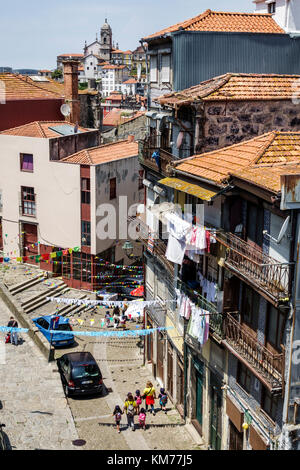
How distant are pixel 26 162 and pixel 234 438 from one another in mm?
28552

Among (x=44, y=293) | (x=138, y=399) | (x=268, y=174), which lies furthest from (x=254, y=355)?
(x=44, y=293)

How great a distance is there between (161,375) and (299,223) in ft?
56.2

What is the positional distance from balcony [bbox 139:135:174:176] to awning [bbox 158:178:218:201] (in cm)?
185

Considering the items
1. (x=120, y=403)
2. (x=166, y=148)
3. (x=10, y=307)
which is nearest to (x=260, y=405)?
(x=120, y=403)

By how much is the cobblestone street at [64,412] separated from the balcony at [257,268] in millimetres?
9604

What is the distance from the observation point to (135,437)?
25594mm

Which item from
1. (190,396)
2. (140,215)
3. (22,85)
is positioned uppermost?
(22,85)

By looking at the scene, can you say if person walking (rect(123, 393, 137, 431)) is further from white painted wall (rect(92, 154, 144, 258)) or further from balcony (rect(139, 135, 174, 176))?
white painted wall (rect(92, 154, 144, 258))

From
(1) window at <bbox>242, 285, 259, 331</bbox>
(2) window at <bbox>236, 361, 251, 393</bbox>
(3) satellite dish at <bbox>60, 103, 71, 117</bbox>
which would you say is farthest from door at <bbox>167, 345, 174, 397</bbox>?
(3) satellite dish at <bbox>60, 103, 71, 117</bbox>

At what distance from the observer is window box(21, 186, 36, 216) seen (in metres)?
43.9

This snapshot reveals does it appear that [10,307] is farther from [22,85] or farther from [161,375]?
[22,85]

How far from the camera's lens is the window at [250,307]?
19.2 meters

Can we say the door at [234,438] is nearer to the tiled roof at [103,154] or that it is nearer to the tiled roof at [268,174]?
the tiled roof at [268,174]

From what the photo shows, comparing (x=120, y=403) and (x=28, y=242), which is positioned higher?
(x=28, y=242)
